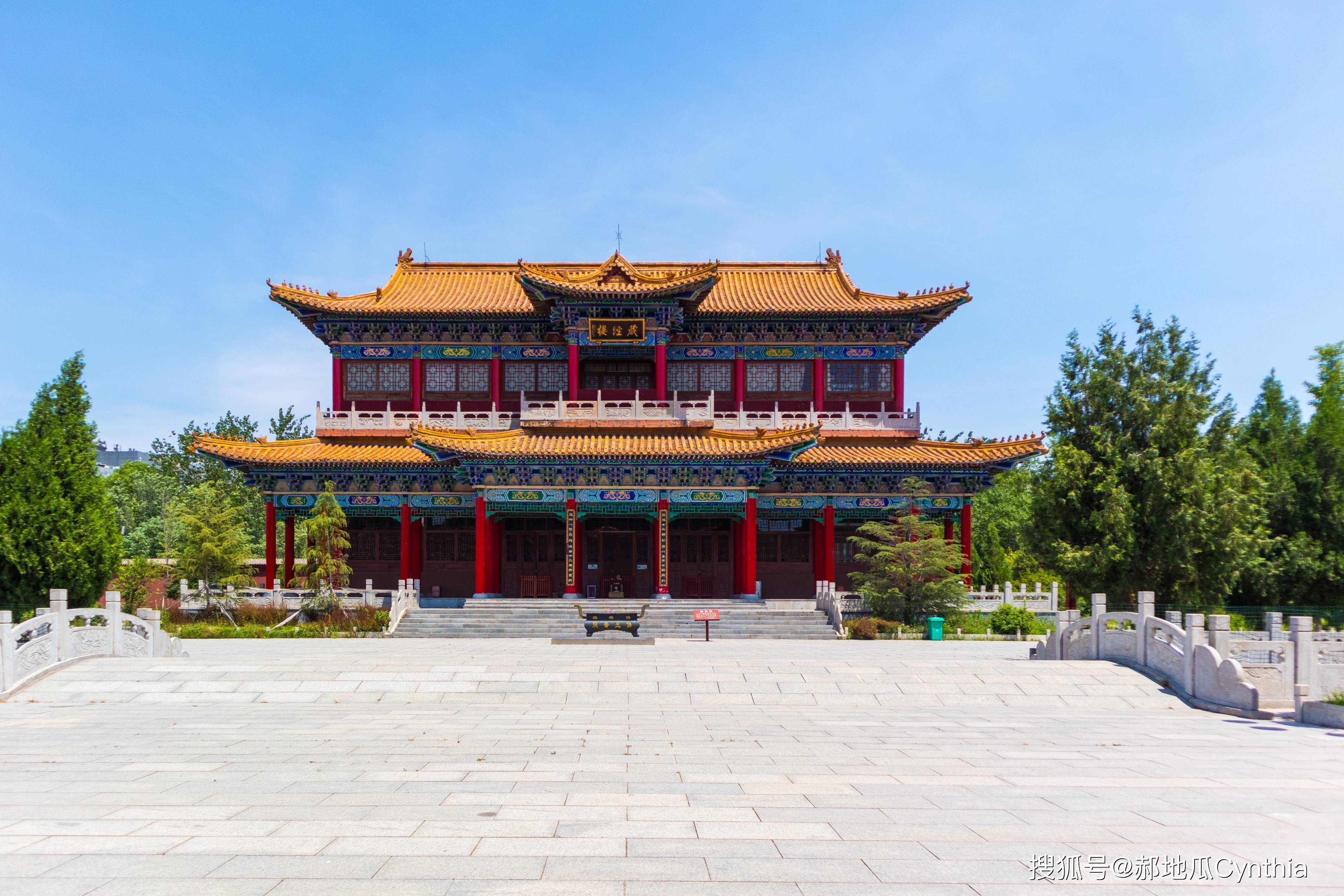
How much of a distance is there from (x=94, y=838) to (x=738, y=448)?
20.7 m

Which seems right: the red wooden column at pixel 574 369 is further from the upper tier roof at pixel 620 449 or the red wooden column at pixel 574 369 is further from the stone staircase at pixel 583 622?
the stone staircase at pixel 583 622

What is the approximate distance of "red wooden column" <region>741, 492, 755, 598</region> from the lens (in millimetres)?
26344

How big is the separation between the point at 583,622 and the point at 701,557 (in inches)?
253

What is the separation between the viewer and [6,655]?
13.9m

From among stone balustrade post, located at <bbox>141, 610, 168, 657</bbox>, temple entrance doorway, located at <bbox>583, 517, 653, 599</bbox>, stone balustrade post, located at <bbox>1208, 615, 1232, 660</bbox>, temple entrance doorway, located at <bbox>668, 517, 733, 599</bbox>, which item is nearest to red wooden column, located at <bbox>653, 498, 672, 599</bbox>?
temple entrance doorway, located at <bbox>668, 517, 733, 599</bbox>

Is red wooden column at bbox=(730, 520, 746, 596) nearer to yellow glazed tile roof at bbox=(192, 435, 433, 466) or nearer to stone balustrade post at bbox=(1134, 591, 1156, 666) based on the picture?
yellow glazed tile roof at bbox=(192, 435, 433, 466)

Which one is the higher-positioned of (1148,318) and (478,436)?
(1148,318)

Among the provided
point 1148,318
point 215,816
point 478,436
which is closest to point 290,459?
point 478,436

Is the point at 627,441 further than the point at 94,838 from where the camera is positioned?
Yes

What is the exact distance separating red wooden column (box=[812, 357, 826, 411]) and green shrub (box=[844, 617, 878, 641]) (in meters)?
9.87

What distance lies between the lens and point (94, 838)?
6.77 m

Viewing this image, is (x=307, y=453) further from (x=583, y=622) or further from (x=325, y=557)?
(x=583, y=622)

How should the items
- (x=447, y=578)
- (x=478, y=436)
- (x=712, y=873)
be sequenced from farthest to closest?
(x=447, y=578), (x=478, y=436), (x=712, y=873)

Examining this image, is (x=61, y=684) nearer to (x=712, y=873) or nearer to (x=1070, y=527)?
(x=712, y=873)
